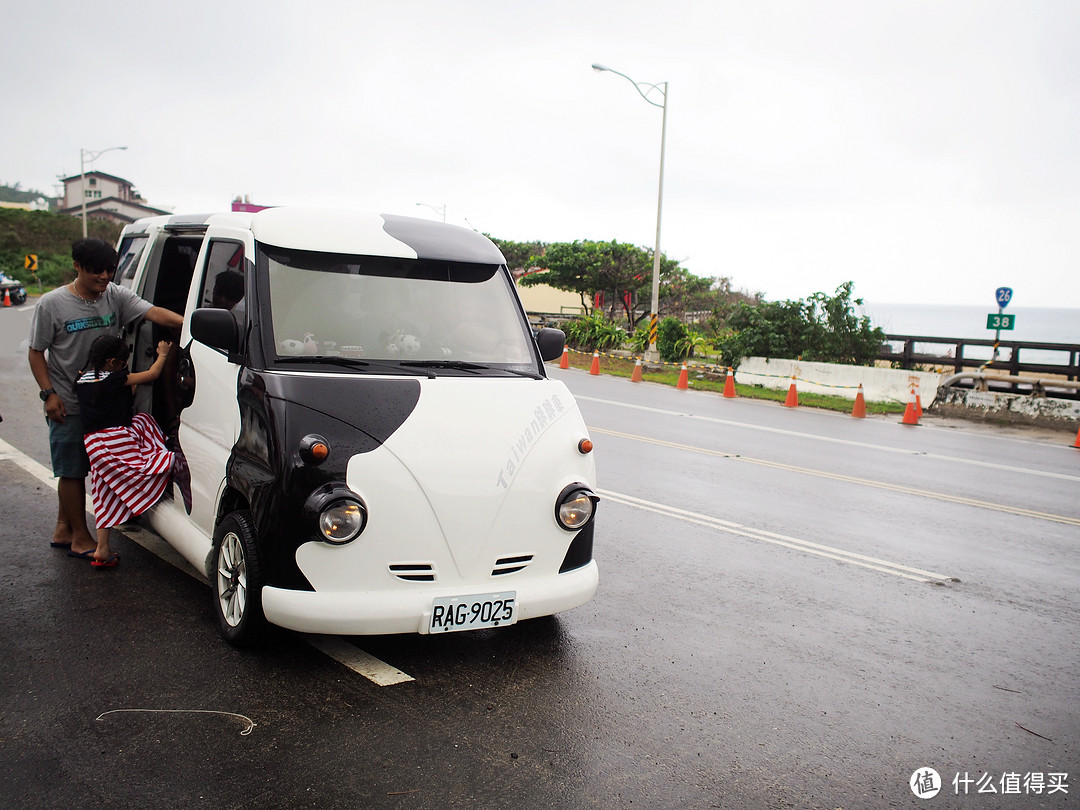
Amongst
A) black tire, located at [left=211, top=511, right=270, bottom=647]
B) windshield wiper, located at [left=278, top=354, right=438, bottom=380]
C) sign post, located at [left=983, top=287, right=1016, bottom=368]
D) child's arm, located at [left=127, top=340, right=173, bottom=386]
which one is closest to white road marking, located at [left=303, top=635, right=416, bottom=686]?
black tire, located at [left=211, top=511, right=270, bottom=647]

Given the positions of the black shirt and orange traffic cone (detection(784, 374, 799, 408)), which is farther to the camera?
orange traffic cone (detection(784, 374, 799, 408))

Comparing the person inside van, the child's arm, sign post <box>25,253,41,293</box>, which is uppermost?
sign post <box>25,253,41,293</box>

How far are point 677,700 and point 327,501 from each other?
190cm

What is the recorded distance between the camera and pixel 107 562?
5.31 m

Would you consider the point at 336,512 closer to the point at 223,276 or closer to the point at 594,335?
the point at 223,276

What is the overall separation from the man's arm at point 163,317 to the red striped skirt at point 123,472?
0.68 meters

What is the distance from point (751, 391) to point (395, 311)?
1638 cm

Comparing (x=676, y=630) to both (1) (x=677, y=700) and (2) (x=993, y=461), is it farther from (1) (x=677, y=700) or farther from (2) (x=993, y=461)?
(2) (x=993, y=461)

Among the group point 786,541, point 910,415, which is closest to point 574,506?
point 786,541

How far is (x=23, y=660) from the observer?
4070 millimetres

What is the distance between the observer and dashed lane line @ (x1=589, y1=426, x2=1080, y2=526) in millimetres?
8797

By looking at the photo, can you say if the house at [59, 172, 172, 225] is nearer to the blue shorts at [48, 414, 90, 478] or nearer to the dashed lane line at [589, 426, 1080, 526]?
the dashed lane line at [589, 426, 1080, 526]

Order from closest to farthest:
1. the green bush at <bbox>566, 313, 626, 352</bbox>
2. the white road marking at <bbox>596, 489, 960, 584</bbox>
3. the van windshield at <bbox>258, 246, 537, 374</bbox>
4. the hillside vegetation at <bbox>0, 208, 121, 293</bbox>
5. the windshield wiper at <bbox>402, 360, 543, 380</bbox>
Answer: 1. the van windshield at <bbox>258, 246, 537, 374</bbox>
2. the windshield wiper at <bbox>402, 360, 543, 380</bbox>
3. the white road marking at <bbox>596, 489, 960, 584</bbox>
4. the green bush at <bbox>566, 313, 626, 352</bbox>
5. the hillside vegetation at <bbox>0, 208, 121, 293</bbox>

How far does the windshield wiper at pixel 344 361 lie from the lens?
4.27 metres
